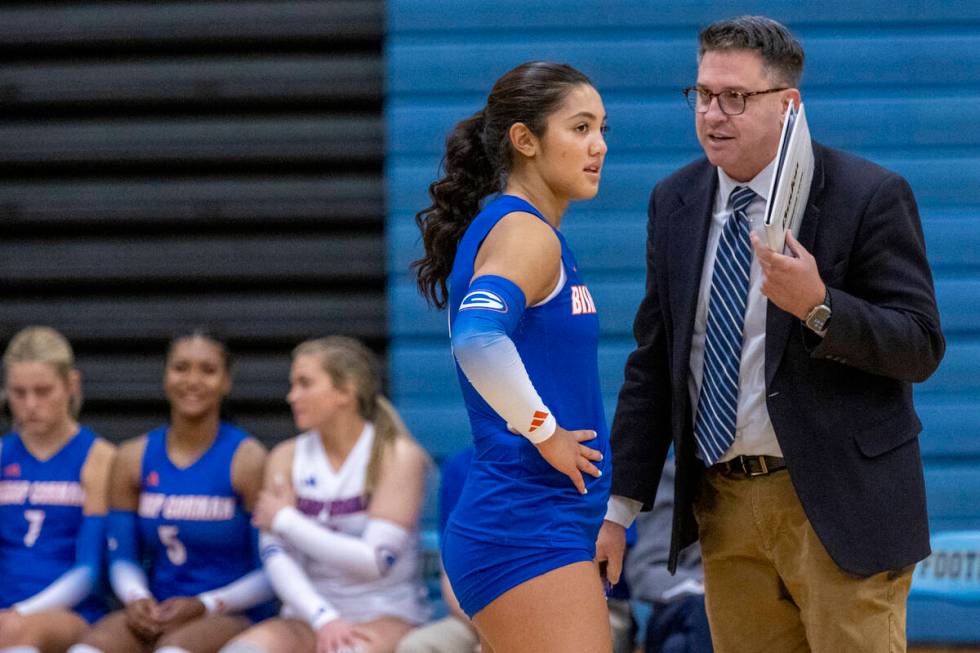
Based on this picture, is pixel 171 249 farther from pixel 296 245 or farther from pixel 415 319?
pixel 415 319

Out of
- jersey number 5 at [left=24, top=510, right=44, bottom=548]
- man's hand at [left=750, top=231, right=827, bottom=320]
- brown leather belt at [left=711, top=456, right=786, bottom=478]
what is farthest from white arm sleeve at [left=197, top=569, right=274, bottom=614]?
man's hand at [left=750, top=231, right=827, bottom=320]

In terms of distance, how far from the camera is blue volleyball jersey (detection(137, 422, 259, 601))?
4695 mm

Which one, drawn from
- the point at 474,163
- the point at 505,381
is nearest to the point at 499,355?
the point at 505,381

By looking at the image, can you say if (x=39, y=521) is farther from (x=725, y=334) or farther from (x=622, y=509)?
(x=725, y=334)

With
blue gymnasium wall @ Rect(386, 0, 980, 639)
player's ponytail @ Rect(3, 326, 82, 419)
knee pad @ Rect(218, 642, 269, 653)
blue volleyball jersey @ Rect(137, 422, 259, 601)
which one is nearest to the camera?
A: knee pad @ Rect(218, 642, 269, 653)

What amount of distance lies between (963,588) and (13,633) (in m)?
3.40

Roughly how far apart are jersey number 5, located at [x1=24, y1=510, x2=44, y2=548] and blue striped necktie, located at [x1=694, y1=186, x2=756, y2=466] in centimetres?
305

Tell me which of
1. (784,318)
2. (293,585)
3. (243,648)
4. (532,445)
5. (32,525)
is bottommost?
(243,648)

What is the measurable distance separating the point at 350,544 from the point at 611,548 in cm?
180

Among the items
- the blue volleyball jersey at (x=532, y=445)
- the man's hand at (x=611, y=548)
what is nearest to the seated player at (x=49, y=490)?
the man's hand at (x=611, y=548)

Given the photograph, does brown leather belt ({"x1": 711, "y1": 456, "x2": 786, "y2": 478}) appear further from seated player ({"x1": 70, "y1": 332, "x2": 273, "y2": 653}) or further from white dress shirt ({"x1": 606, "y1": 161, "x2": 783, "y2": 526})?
seated player ({"x1": 70, "y1": 332, "x2": 273, "y2": 653})

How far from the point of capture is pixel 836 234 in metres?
2.54

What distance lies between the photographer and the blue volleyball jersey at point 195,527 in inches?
185

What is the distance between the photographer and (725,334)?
8.71ft
